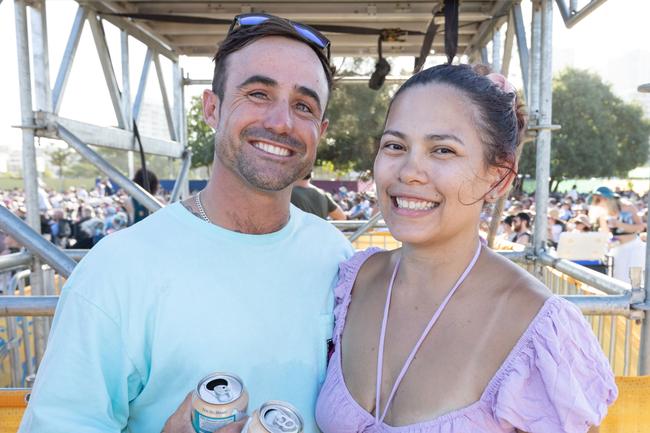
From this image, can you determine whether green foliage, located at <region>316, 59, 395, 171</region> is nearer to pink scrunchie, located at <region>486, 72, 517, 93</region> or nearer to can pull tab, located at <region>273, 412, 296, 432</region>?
pink scrunchie, located at <region>486, 72, 517, 93</region>

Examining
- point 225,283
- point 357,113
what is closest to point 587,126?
Answer: point 357,113

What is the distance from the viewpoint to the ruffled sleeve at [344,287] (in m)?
1.70

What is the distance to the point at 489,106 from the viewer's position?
153 centimetres

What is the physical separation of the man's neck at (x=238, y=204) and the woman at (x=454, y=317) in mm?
380

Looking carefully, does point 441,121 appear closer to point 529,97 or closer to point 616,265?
point 529,97

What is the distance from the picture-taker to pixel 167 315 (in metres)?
1.48

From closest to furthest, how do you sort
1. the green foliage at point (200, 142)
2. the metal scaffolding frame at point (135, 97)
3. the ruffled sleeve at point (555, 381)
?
the ruffled sleeve at point (555, 381)
the metal scaffolding frame at point (135, 97)
the green foliage at point (200, 142)

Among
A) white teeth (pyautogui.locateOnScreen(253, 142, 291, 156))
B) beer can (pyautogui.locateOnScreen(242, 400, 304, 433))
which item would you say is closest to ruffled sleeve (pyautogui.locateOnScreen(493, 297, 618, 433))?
beer can (pyautogui.locateOnScreen(242, 400, 304, 433))

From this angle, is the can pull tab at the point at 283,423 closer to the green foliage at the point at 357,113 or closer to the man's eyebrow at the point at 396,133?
the man's eyebrow at the point at 396,133

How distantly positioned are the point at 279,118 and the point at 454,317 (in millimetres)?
854

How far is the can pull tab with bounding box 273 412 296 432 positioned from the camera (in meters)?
1.16

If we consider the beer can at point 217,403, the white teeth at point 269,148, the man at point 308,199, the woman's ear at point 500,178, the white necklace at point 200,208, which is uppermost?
the white teeth at point 269,148

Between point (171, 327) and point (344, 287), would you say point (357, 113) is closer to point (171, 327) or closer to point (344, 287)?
point (344, 287)

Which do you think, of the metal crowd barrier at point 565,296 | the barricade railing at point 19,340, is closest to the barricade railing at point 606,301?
the metal crowd barrier at point 565,296
